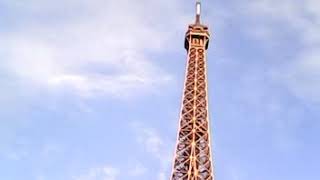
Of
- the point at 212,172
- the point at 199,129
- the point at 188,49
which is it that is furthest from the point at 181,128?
the point at 188,49

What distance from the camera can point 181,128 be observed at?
2485 inches

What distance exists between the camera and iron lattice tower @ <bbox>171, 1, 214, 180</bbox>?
60469mm

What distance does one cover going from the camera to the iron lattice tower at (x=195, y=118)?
2381 inches

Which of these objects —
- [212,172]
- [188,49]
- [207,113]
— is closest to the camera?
[212,172]

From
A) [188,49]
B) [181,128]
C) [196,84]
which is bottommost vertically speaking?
[181,128]

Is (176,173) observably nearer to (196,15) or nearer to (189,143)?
(189,143)

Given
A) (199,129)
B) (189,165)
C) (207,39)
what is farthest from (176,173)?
(207,39)

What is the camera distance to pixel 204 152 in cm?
6144

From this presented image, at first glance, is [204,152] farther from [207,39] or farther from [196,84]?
[207,39]

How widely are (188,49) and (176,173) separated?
47.3 feet

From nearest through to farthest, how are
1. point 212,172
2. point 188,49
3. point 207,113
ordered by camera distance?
point 212,172, point 207,113, point 188,49

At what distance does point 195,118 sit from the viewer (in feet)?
209

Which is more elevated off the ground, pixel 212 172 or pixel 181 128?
pixel 181 128

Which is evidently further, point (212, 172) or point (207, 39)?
point (207, 39)
